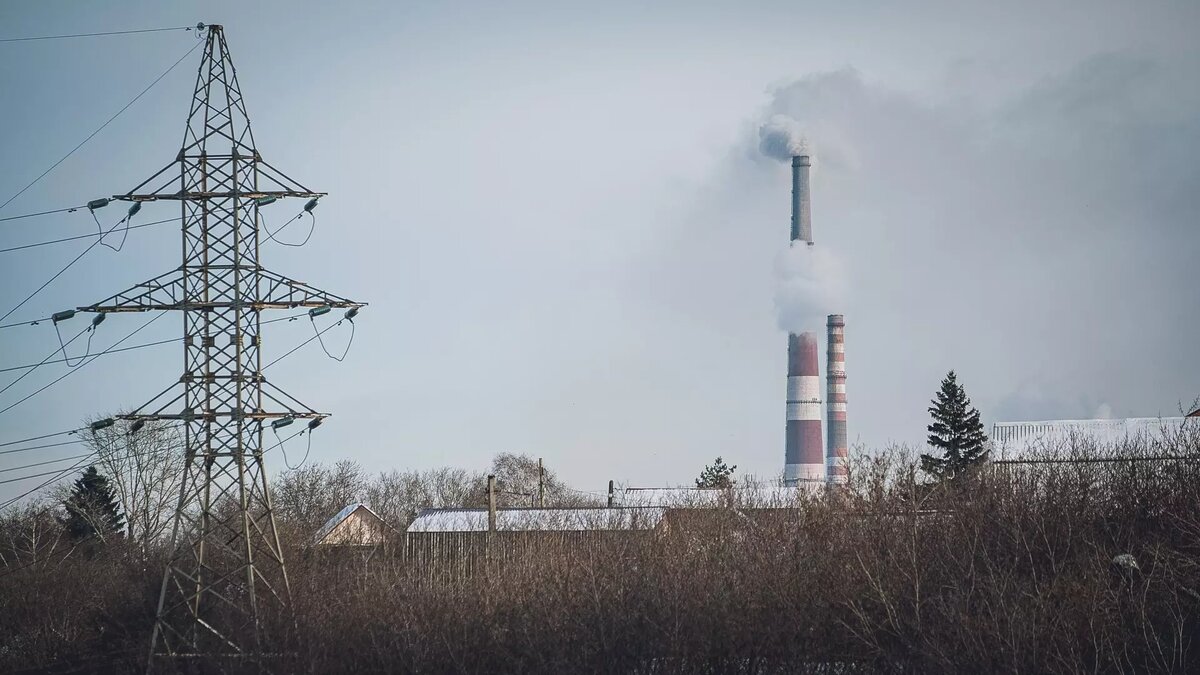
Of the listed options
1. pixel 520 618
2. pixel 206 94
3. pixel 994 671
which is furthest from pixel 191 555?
pixel 994 671

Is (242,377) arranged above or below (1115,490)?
above

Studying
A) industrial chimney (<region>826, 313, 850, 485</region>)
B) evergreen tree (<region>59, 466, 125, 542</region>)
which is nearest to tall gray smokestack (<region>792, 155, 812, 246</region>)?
industrial chimney (<region>826, 313, 850, 485</region>)

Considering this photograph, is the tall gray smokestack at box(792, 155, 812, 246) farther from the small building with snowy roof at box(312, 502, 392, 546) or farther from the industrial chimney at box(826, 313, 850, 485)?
the small building with snowy roof at box(312, 502, 392, 546)

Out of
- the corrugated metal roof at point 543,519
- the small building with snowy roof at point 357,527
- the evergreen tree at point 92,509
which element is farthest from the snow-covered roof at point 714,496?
the evergreen tree at point 92,509

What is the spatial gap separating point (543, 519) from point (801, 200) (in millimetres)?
28721

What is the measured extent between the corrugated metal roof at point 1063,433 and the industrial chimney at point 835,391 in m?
24.2

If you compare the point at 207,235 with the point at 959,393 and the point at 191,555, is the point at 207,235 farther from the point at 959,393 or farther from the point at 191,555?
the point at 959,393

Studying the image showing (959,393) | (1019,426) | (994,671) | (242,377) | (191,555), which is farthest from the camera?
(959,393)

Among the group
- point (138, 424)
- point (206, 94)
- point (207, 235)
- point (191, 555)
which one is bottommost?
point (191, 555)

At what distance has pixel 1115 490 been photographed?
27328 mm

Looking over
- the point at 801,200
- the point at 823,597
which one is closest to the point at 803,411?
the point at 801,200

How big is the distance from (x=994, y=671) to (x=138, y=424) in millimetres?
13422

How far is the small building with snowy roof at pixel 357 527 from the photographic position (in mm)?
47094

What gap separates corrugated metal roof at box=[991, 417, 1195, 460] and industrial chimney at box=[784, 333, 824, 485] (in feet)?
77.9
